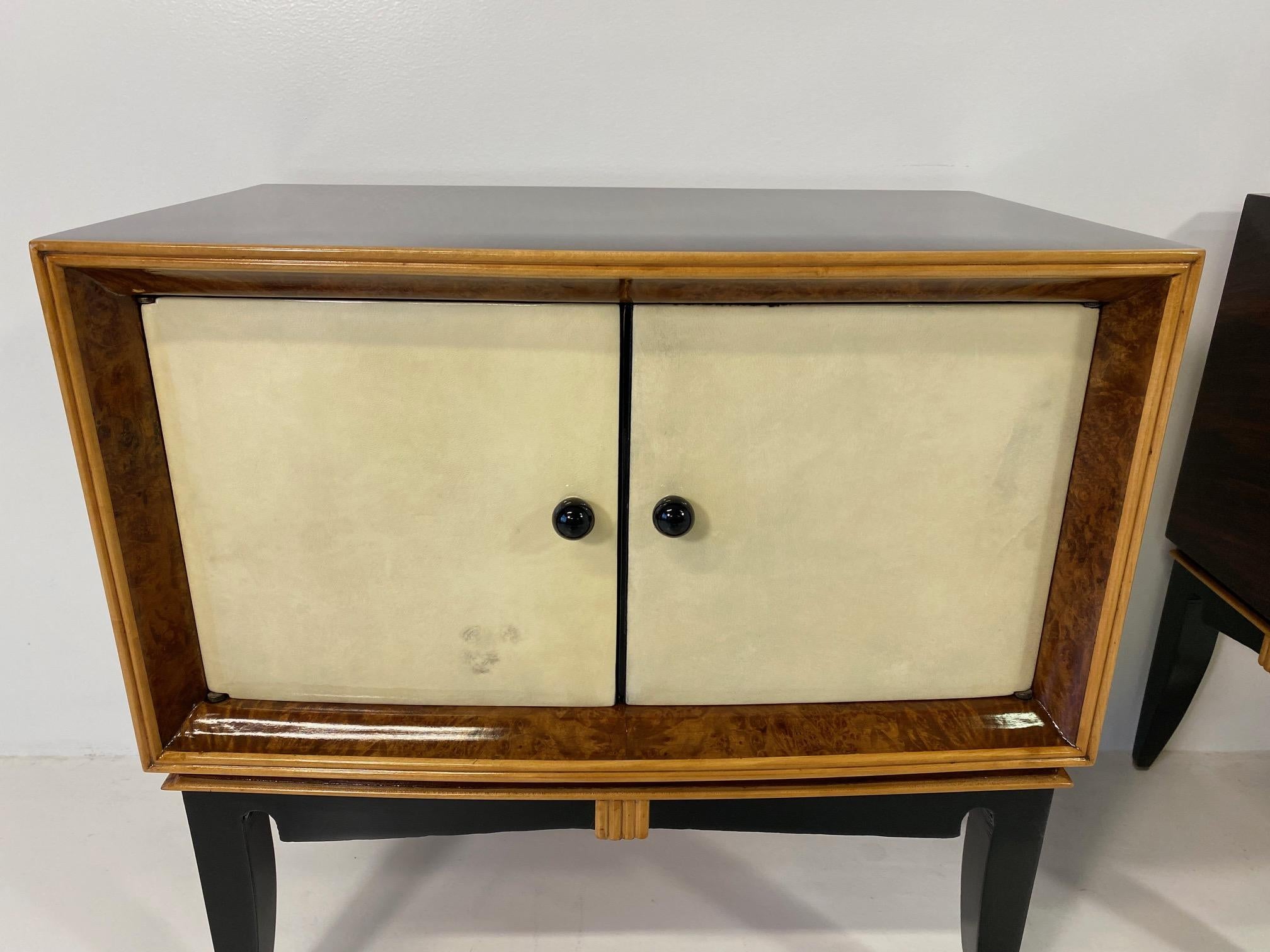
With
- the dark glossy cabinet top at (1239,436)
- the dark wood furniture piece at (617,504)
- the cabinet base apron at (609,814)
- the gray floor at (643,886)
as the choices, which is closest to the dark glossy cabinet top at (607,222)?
the dark wood furniture piece at (617,504)

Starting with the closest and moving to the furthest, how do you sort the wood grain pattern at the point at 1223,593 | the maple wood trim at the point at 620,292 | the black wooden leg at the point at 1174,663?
the maple wood trim at the point at 620,292, the wood grain pattern at the point at 1223,593, the black wooden leg at the point at 1174,663

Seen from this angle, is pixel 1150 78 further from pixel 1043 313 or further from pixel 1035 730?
pixel 1035 730

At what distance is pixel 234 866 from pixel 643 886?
1.37 feet

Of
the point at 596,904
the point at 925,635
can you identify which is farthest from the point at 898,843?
the point at 925,635

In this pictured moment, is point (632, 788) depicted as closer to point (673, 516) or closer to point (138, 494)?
point (673, 516)

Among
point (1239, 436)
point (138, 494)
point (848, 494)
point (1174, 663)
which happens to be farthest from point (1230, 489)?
point (138, 494)

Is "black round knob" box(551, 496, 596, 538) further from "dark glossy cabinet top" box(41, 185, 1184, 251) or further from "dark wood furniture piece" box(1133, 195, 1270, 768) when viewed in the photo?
"dark wood furniture piece" box(1133, 195, 1270, 768)

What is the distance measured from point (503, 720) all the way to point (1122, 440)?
0.45 metres

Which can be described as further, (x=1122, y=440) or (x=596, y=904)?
(x=596, y=904)

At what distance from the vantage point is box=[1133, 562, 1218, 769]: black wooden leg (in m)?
1.01

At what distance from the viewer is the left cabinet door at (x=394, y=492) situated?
555 millimetres

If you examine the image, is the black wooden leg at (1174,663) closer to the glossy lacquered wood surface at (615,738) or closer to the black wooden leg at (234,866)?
the glossy lacquered wood surface at (615,738)

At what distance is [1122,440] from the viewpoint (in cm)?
56

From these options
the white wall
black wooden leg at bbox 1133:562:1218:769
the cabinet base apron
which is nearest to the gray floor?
black wooden leg at bbox 1133:562:1218:769
